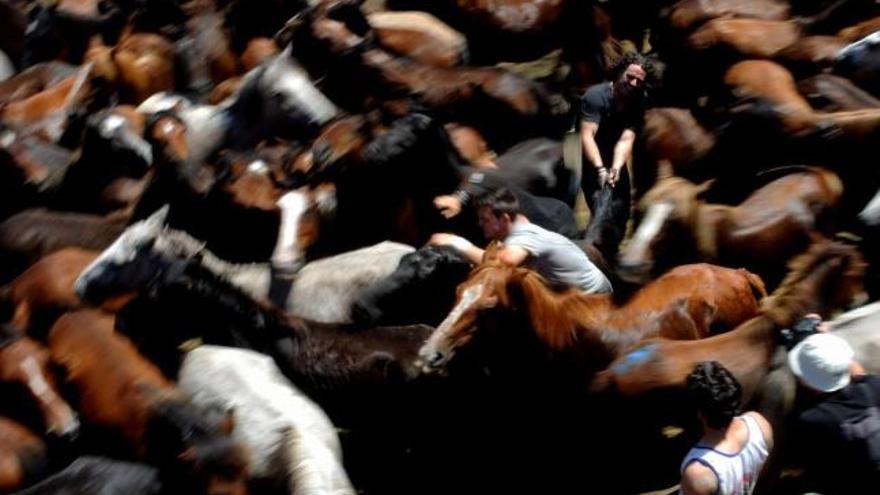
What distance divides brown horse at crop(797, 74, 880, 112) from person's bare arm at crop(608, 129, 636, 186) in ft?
4.13

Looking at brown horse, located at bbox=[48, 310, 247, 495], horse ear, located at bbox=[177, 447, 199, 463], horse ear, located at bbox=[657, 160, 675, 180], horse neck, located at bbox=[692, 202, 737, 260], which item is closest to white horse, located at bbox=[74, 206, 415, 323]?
brown horse, located at bbox=[48, 310, 247, 495]

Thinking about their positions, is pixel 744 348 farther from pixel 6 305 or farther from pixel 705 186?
pixel 6 305

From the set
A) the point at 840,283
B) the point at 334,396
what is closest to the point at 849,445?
the point at 840,283

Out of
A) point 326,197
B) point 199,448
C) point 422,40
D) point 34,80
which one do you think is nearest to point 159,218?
point 326,197

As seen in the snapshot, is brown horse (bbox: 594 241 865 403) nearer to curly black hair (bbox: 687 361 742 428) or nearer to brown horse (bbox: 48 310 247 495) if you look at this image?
curly black hair (bbox: 687 361 742 428)

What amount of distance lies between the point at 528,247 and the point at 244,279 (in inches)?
68.6

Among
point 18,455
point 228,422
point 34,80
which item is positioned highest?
point 228,422

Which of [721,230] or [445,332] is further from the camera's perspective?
[721,230]

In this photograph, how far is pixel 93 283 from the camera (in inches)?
249

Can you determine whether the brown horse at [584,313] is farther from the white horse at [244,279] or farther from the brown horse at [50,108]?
the brown horse at [50,108]

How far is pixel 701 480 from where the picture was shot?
14.2 ft

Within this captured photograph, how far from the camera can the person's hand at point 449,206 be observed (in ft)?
21.2

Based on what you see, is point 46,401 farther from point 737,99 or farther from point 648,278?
point 737,99

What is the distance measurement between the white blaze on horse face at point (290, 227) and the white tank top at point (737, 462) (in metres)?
2.74
